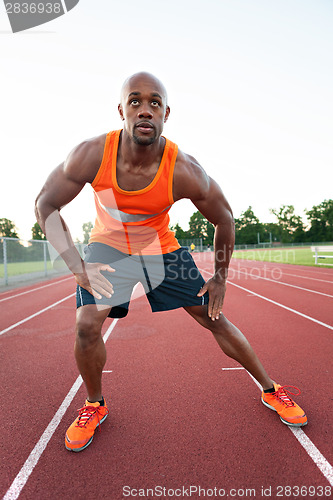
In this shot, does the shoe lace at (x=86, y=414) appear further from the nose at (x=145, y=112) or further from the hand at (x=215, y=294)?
the nose at (x=145, y=112)

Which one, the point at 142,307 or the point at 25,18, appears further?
the point at 142,307

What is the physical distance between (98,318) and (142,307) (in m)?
4.59

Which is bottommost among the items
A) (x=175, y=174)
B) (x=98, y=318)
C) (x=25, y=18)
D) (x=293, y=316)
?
(x=293, y=316)

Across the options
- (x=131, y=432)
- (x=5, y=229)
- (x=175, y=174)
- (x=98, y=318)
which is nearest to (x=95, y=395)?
(x=131, y=432)

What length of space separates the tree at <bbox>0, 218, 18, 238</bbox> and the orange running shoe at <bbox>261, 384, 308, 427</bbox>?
84899 mm

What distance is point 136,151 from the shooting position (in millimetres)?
1918

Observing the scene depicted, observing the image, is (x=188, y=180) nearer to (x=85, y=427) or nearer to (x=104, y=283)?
(x=104, y=283)

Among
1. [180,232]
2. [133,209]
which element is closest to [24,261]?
[133,209]

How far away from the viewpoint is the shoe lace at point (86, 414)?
2.05m

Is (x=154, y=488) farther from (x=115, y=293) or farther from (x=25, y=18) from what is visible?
(x=25, y=18)

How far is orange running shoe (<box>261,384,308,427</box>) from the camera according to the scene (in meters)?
2.11

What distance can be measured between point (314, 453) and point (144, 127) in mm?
2185

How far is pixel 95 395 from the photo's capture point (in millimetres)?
2199

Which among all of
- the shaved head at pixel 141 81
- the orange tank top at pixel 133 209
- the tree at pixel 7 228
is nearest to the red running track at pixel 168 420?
the orange tank top at pixel 133 209
